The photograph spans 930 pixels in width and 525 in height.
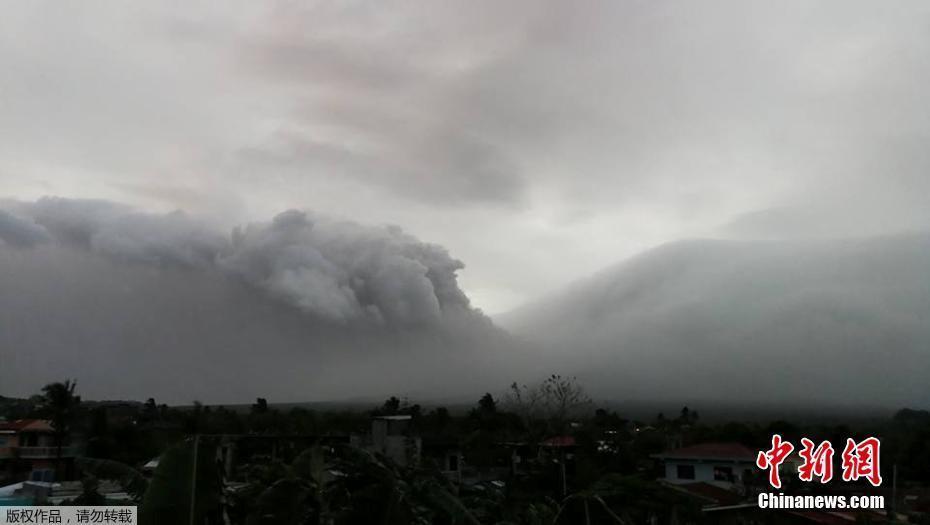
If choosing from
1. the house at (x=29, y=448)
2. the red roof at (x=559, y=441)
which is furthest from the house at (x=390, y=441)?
the house at (x=29, y=448)

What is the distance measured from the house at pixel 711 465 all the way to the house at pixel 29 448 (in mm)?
35794

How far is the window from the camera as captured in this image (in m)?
37.3

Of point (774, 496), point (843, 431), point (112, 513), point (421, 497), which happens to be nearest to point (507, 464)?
point (843, 431)

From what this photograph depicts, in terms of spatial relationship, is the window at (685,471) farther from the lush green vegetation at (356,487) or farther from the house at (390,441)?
the house at (390,441)

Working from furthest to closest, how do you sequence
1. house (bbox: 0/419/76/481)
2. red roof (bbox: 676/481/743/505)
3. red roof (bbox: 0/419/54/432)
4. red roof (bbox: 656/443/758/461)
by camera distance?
1. red roof (bbox: 0/419/54/432)
2. house (bbox: 0/419/76/481)
3. red roof (bbox: 656/443/758/461)
4. red roof (bbox: 676/481/743/505)

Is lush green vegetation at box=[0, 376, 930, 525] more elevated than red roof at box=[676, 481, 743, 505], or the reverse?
lush green vegetation at box=[0, 376, 930, 525]

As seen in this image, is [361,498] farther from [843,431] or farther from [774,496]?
[843,431]

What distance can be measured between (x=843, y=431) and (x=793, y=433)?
4.64m

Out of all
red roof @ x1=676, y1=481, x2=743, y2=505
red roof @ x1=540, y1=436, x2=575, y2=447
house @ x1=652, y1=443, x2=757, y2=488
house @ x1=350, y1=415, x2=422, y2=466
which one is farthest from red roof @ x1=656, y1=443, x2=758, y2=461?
house @ x1=350, y1=415, x2=422, y2=466

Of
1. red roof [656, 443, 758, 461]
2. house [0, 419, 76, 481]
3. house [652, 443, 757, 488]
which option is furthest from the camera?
house [0, 419, 76, 481]

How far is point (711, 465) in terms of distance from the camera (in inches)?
1447

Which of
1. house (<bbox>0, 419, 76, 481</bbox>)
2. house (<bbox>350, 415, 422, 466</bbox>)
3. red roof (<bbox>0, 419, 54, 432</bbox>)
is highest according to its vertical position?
house (<bbox>350, 415, 422, 466</bbox>)

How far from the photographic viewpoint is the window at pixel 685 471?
1469 inches

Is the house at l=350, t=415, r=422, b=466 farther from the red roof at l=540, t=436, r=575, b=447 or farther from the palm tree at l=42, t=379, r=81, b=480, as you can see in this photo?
the palm tree at l=42, t=379, r=81, b=480
